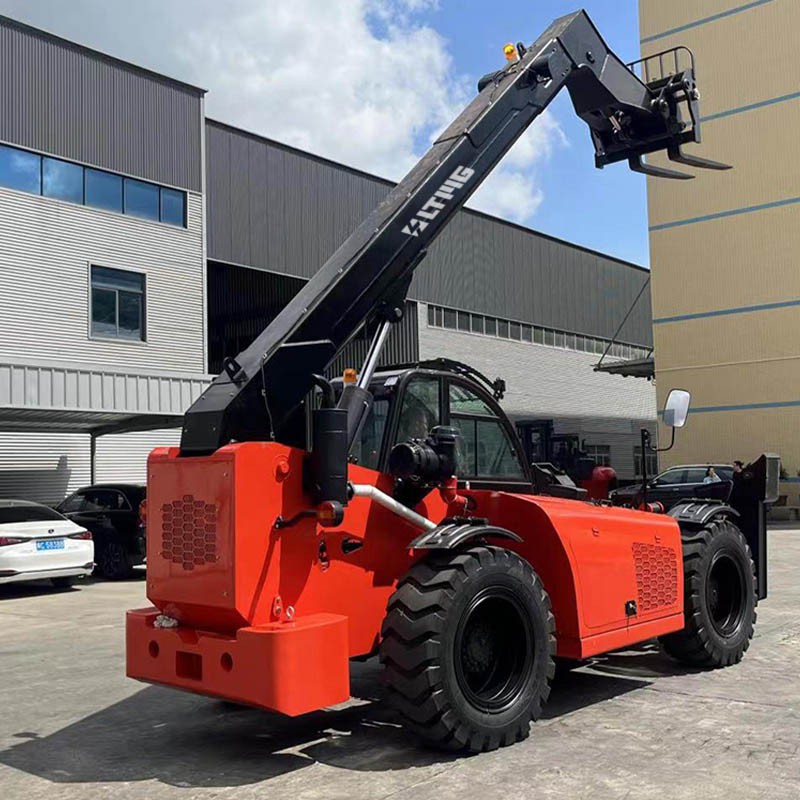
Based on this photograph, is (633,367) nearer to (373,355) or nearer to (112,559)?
(112,559)

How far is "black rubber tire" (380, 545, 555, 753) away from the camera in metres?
5.12

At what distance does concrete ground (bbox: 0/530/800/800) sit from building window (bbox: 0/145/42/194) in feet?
54.0

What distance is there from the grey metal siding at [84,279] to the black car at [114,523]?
4.50 metres

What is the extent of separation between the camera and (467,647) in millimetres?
5629

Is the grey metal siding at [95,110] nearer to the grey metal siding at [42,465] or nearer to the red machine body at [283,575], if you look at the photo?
the grey metal siding at [42,465]

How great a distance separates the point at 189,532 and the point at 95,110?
822 inches

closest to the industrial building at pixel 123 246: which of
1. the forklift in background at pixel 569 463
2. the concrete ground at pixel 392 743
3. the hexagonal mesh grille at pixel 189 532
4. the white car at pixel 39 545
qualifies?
the white car at pixel 39 545

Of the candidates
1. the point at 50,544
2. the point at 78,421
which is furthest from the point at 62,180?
the point at 50,544

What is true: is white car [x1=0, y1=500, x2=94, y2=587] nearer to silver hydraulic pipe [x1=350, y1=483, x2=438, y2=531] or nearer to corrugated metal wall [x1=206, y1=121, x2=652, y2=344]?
silver hydraulic pipe [x1=350, y1=483, x2=438, y2=531]

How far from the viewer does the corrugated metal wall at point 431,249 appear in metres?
27.6

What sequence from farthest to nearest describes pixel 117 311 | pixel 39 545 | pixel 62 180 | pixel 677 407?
pixel 117 311, pixel 62 180, pixel 39 545, pixel 677 407

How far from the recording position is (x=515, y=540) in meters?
5.87

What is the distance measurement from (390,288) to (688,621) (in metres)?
3.60

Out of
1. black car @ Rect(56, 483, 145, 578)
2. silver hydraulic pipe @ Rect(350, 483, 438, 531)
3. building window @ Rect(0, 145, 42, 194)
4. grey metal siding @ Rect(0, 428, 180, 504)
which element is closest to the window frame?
building window @ Rect(0, 145, 42, 194)
